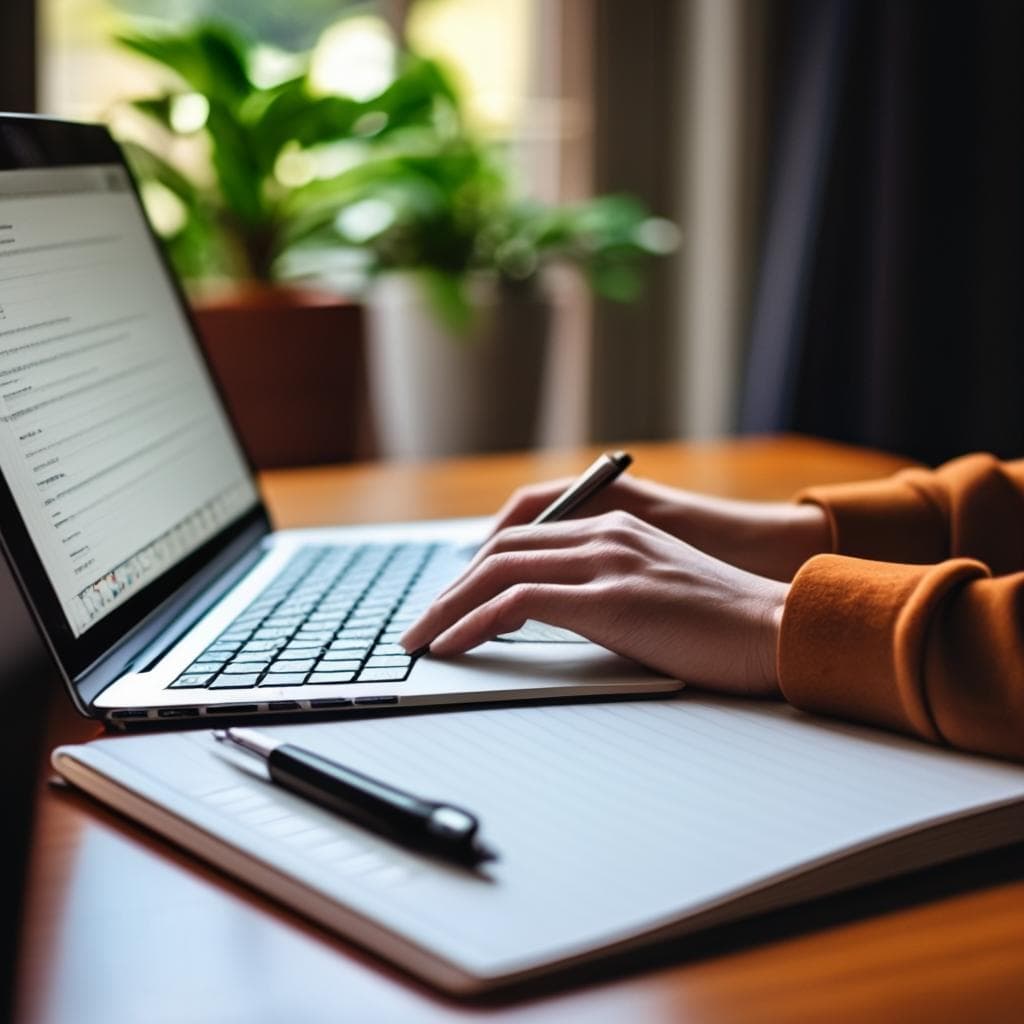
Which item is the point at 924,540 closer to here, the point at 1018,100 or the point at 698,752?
the point at 698,752

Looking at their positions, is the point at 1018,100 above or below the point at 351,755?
above

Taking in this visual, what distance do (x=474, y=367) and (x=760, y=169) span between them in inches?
27.6

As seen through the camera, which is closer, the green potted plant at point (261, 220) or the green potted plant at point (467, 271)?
the green potted plant at point (261, 220)

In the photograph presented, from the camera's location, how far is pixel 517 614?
1.92ft

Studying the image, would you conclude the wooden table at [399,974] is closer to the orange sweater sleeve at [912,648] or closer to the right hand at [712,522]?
the orange sweater sleeve at [912,648]

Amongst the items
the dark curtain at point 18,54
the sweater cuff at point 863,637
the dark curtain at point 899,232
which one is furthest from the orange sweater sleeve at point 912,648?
the dark curtain at point 18,54

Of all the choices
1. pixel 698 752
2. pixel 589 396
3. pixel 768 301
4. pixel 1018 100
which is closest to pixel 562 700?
pixel 698 752

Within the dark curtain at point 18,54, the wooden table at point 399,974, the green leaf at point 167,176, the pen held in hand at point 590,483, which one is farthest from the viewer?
the dark curtain at point 18,54

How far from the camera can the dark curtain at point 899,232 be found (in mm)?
1772

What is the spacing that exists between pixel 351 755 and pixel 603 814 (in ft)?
0.35

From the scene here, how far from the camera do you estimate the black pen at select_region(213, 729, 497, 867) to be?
402 millimetres

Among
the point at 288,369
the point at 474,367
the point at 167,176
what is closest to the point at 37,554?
the point at 288,369

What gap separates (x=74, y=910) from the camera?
415 mm

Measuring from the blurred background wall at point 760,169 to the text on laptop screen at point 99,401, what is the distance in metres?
1.20
